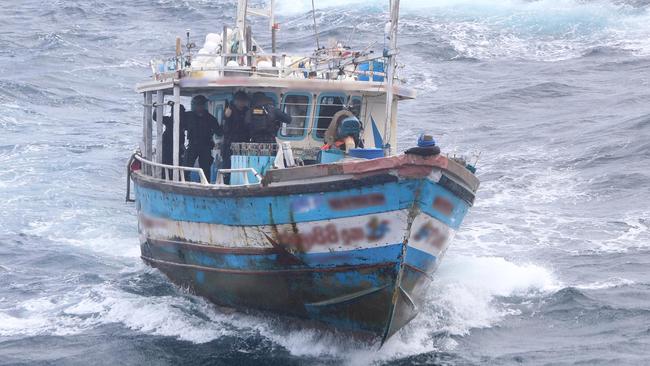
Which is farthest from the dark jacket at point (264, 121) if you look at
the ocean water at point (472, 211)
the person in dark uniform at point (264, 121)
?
the ocean water at point (472, 211)

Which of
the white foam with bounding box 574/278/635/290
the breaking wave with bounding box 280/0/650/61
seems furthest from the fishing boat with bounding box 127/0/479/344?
the breaking wave with bounding box 280/0/650/61

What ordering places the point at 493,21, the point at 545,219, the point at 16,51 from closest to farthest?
the point at 545,219 < the point at 16,51 < the point at 493,21

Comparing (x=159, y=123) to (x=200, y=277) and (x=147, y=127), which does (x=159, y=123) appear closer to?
(x=147, y=127)

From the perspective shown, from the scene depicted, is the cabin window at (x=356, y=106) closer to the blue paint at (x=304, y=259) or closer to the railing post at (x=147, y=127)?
the blue paint at (x=304, y=259)

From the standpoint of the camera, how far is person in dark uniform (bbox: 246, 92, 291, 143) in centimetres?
1435

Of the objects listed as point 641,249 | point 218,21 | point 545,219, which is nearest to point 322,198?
point 641,249

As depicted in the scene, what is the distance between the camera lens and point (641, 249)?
17812mm

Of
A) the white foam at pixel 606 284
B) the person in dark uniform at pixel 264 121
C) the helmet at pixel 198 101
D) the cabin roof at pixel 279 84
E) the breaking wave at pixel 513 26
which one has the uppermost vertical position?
the breaking wave at pixel 513 26

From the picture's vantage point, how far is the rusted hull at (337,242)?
12164mm

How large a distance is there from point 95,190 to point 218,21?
26.6 meters

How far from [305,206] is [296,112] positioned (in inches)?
120

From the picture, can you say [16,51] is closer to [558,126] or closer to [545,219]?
[558,126]

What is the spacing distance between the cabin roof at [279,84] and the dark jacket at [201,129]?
45 cm

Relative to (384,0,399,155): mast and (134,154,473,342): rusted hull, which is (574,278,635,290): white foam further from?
(384,0,399,155): mast
